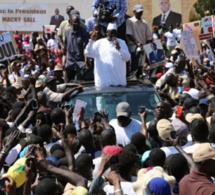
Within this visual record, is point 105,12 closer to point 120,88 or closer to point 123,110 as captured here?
point 120,88

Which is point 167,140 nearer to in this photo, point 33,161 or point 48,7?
point 33,161

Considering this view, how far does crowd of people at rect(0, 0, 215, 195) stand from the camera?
649 cm

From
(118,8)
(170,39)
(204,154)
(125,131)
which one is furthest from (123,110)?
(170,39)

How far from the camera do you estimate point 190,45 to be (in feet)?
53.3

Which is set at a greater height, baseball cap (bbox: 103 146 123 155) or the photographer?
the photographer

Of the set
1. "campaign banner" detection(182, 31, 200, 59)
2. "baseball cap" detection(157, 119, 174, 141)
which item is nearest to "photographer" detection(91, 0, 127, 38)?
"campaign banner" detection(182, 31, 200, 59)

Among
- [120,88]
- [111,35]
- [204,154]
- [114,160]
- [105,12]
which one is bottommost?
[120,88]

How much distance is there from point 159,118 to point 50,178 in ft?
10.3

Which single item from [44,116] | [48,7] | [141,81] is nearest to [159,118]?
[44,116]

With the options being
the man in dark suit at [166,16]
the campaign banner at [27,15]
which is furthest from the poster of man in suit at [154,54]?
the campaign banner at [27,15]

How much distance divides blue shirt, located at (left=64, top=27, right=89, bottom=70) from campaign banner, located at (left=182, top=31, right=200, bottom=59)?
226cm

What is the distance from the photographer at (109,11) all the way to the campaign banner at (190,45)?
1651mm

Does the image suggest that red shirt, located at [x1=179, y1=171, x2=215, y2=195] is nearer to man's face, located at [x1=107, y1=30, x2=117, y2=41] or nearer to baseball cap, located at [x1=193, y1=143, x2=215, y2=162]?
baseball cap, located at [x1=193, y1=143, x2=215, y2=162]

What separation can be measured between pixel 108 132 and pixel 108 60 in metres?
4.17
